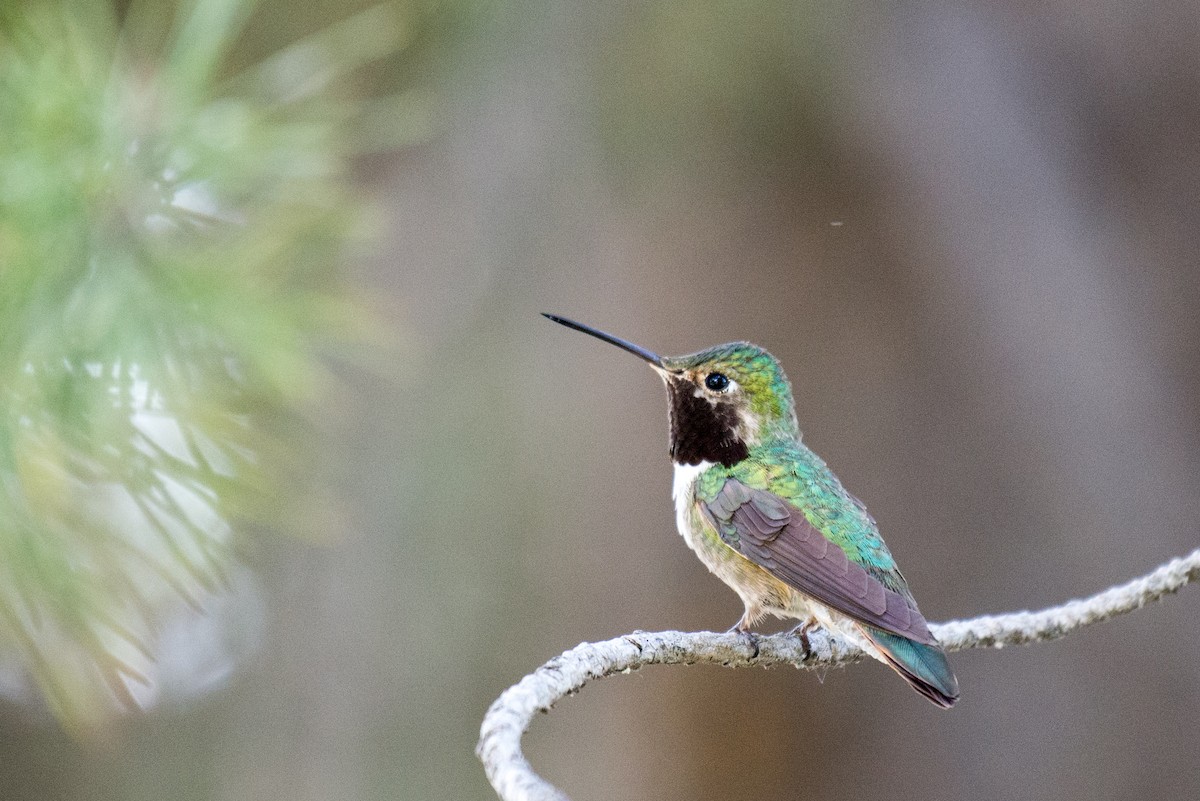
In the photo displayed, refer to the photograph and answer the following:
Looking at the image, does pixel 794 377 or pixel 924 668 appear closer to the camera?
pixel 924 668

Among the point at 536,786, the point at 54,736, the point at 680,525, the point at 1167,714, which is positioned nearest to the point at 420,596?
the point at 54,736

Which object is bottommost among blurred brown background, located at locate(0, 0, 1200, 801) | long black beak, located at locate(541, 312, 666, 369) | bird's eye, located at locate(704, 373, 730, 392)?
blurred brown background, located at locate(0, 0, 1200, 801)

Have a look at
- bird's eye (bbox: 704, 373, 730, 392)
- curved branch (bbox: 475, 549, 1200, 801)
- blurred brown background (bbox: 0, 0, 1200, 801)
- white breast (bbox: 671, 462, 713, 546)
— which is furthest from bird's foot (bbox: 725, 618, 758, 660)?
blurred brown background (bbox: 0, 0, 1200, 801)

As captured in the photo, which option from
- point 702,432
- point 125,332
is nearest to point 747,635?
point 702,432

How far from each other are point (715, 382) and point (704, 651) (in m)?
0.41

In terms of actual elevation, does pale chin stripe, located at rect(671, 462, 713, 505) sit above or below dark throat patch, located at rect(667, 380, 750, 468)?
below

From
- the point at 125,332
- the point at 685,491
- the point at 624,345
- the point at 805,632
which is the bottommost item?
the point at 805,632

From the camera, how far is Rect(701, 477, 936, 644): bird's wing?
1.12m

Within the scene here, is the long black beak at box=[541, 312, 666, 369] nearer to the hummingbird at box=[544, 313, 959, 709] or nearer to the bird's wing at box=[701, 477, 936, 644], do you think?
the hummingbird at box=[544, 313, 959, 709]

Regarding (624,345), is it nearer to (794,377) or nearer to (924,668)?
(924,668)

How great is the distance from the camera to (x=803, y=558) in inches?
49.2

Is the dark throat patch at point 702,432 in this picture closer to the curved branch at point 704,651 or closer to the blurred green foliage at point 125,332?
the curved branch at point 704,651

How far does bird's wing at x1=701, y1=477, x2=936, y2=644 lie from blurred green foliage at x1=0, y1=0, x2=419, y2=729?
63cm

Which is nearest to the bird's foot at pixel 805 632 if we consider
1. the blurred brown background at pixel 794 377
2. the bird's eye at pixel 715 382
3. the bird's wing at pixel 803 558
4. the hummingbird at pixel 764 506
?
the hummingbird at pixel 764 506
